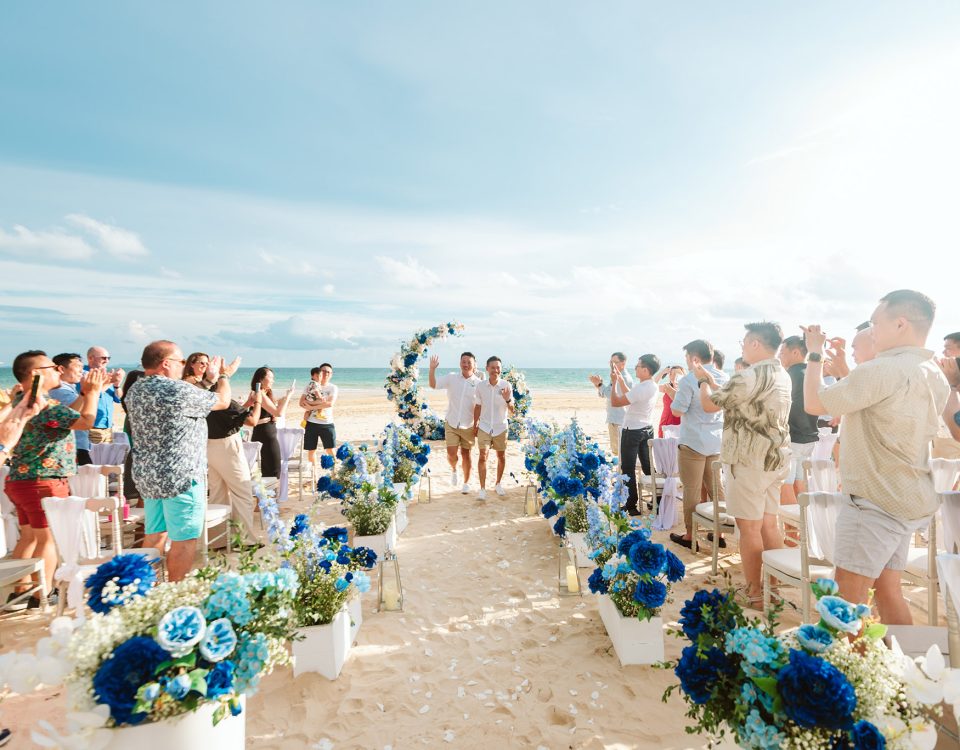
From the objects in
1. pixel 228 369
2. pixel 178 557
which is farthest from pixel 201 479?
pixel 228 369

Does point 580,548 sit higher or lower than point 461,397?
lower

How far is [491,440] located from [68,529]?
5.37 metres

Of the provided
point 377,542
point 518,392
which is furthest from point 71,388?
point 518,392

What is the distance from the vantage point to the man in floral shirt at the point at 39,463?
4.29 metres

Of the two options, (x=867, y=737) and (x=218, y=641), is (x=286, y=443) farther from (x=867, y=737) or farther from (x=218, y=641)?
(x=867, y=737)

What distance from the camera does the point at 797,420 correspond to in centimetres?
568

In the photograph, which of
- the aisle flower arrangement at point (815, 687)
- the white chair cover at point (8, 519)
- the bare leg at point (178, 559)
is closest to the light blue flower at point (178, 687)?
the aisle flower arrangement at point (815, 687)

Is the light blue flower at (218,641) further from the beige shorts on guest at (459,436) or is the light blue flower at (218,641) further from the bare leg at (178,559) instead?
the beige shorts on guest at (459,436)

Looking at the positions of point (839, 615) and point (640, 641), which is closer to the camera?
point (839, 615)

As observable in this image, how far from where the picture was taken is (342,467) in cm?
613

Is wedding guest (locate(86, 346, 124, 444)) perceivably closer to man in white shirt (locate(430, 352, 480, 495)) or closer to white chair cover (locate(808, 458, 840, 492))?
man in white shirt (locate(430, 352, 480, 495))

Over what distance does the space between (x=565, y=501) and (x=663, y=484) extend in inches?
90.7

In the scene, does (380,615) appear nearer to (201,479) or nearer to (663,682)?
(201,479)

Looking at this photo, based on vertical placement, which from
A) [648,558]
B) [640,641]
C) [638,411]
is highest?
[638,411]
